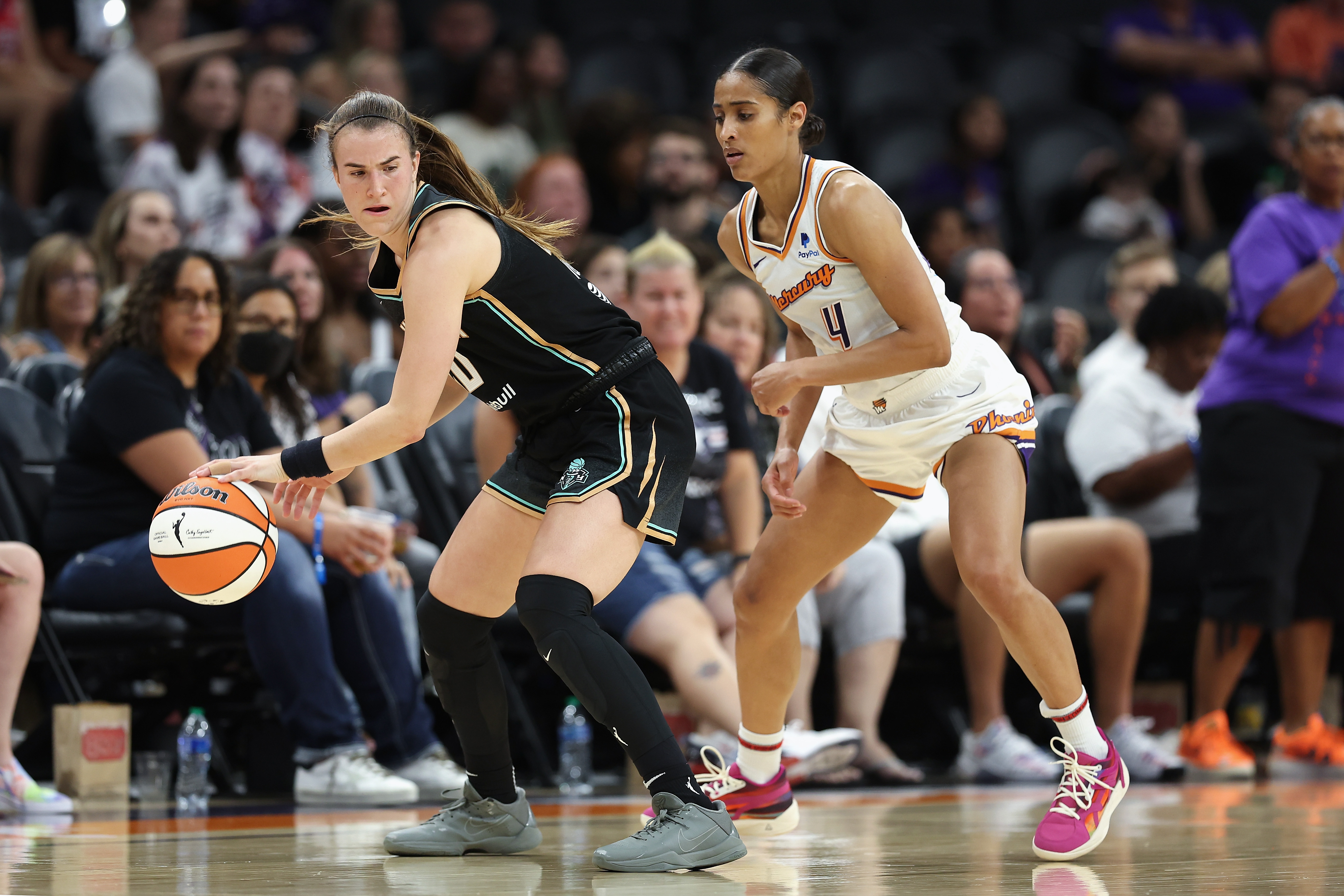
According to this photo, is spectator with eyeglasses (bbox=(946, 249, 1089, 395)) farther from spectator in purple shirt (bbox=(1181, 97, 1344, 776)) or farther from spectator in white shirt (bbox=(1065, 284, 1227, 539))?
spectator in purple shirt (bbox=(1181, 97, 1344, 776))

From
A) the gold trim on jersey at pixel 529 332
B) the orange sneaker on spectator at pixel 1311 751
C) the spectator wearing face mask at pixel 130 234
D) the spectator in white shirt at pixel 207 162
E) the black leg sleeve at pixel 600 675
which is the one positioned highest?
the spectator in white shirt at pixel 207 162

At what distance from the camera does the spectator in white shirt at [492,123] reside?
8.66 meters

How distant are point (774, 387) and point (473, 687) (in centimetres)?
91

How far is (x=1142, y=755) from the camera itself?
554 centimetres

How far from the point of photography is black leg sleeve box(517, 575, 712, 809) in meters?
3.04

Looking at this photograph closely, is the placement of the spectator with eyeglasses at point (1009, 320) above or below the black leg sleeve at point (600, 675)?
above

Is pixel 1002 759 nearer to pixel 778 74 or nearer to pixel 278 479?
pixel 778 74

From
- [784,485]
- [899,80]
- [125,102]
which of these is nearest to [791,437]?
[784,485]

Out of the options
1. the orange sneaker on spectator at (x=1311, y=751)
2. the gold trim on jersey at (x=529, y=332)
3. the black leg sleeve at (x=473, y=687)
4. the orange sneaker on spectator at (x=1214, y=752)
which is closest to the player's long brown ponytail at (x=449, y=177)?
the gold trim on jersey at (x=529, y=332)

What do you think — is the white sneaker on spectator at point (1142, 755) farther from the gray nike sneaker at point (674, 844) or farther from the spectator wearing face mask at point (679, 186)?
the spectator wearing face mask at point (679, 186)

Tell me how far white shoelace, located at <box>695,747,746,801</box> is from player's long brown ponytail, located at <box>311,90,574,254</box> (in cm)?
134

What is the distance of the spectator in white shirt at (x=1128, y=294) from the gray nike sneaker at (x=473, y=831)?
3.92 m

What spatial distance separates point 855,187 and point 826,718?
131 inches

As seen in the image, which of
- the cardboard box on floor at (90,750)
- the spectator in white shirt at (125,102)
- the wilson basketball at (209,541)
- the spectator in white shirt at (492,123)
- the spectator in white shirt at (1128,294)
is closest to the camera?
the wilson basketball at (209,541)
